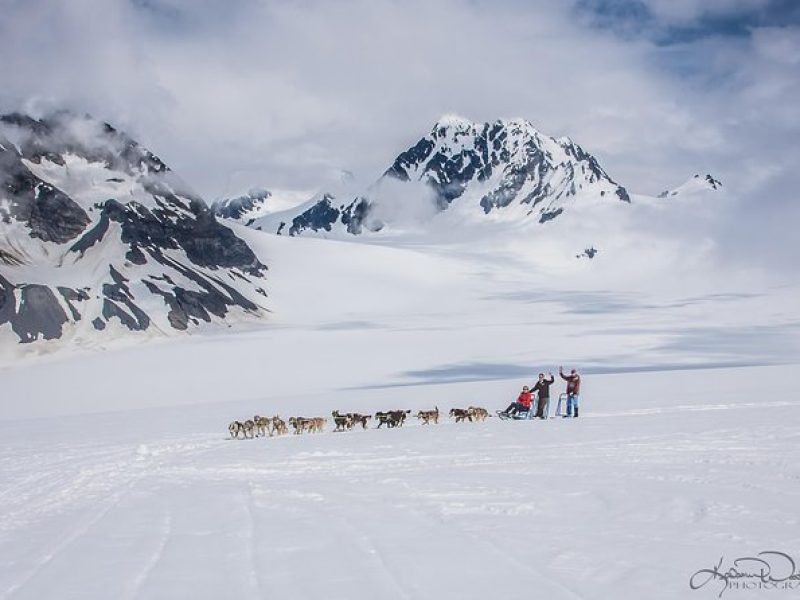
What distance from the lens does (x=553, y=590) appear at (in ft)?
26.8

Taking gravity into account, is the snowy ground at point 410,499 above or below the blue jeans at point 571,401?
below

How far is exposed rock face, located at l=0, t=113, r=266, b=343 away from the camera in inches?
5236

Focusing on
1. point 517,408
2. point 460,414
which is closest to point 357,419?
point 460,414

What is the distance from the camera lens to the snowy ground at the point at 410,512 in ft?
29.1

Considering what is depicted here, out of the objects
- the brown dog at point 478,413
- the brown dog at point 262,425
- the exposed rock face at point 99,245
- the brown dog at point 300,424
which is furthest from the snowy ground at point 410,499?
the exposed rock face at point 99,245

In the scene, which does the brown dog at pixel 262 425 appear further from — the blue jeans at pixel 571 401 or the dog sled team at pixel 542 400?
the blue jeans at pixel 571 401

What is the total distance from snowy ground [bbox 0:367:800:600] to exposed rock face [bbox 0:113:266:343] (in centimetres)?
11337

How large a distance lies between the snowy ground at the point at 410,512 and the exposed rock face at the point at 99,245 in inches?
4463

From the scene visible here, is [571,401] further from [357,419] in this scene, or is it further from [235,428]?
[235,428]

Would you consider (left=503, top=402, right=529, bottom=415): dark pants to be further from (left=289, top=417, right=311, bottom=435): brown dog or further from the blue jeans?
(left=289, top=417, right=311, bottom=435): brown dog

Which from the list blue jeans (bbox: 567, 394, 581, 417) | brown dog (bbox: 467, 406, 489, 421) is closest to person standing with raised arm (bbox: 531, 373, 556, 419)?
blue jeans (bbox: 567, 394, 581, 417)

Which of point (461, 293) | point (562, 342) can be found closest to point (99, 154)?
point (461, 293)

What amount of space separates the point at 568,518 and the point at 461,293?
7248 inches

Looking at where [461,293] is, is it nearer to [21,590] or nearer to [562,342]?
[562,342]
